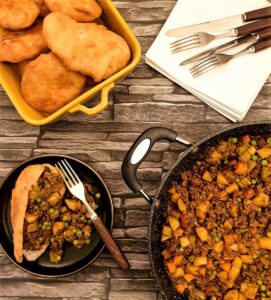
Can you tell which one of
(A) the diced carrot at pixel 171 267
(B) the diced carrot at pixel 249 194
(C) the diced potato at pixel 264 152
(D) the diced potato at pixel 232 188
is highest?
(C) the diced potato at pixel 264 152

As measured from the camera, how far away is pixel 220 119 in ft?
5.11

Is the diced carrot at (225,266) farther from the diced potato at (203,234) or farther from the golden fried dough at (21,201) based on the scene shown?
the golden fried dough at (21,201)

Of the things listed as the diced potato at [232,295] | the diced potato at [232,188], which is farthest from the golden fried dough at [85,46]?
the diced potato at [232,295]

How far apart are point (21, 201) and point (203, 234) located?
569mm

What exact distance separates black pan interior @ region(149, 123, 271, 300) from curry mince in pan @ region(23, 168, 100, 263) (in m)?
0.22

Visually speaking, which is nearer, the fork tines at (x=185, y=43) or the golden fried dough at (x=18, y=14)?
the golden fried dough at (x=18, y=14)

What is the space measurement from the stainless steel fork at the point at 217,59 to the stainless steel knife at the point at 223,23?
0.28 ft

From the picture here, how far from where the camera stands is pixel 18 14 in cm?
135

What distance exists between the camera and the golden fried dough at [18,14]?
1354 millimetres

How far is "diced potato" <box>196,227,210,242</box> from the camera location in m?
1.42

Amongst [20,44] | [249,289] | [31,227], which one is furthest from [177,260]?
[20,44]

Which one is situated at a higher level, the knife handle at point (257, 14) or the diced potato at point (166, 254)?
the knife handle at point (257, 14)

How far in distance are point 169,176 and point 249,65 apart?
1.51 ft

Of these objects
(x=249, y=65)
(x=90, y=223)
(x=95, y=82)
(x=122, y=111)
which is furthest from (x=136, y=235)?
(x=249, y=65)
